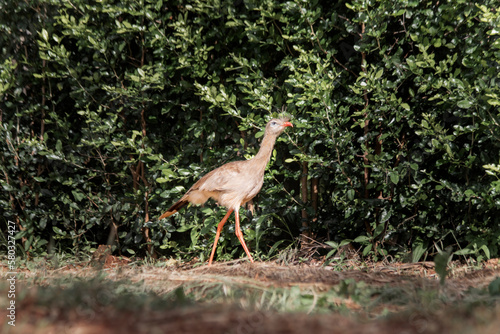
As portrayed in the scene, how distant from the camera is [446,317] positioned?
198 centimetres

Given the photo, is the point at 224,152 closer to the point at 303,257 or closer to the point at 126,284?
the point at 303,257

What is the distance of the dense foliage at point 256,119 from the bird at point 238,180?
0.61 feet

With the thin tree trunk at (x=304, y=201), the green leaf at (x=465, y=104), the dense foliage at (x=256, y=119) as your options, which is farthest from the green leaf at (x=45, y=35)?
the green leaf at (x=465, y=104)

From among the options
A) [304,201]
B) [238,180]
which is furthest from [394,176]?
[238,180]

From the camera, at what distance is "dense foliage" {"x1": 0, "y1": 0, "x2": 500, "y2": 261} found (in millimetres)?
3914

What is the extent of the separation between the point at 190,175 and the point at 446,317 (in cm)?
318

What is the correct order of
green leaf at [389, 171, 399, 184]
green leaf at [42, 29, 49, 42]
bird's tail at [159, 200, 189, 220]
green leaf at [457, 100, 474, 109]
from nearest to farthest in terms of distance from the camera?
1. green leaf at [457, 100, 474, 109]
2. green leaf at [389, 171, 399, 184]
3. bird's tail at [159, 200, 189, 220]
4. green leaf at [42, 29, 49, 42]

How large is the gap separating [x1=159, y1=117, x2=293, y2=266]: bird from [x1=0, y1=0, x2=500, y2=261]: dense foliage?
0.61 feet

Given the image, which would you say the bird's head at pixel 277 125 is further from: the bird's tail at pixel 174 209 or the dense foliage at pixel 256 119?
the bird's tail at pixel 174 209

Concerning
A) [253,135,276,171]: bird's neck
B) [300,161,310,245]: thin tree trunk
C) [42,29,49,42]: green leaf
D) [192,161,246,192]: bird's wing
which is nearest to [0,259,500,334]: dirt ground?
[192,161,246,192]: bird's wing

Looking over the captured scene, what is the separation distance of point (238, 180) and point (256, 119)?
66cm

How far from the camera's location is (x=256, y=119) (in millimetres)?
4543

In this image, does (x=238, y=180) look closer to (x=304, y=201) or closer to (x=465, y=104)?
(x=304, y=201)

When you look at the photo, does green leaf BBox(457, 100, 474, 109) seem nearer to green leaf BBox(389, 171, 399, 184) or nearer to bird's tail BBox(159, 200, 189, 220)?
green leaf BBox(389, 171, 399, 184)
